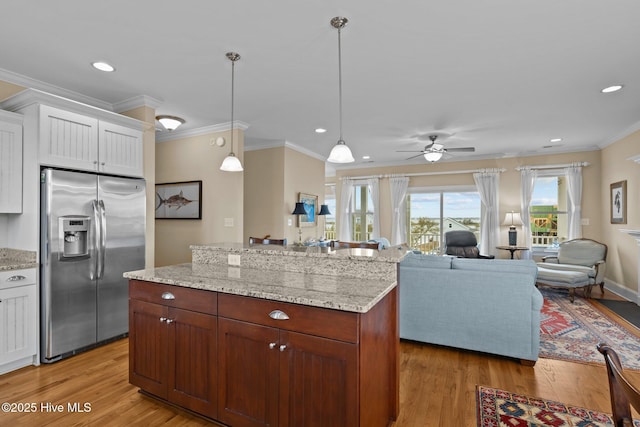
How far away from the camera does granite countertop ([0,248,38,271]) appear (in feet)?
8.63

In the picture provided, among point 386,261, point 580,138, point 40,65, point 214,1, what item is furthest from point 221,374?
point 580,138

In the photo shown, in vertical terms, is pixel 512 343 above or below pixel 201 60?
below

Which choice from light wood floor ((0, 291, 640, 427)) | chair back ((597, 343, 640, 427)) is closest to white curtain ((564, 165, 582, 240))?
light wood floor ((0, 291, 640, 427))

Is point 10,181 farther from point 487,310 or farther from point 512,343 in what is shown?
point 512,343

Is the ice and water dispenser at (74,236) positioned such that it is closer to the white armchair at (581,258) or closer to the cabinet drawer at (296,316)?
the cabinet drawer at (296,316)

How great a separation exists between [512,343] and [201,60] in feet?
12.5

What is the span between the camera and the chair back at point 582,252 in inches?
214

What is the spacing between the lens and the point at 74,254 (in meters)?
2.93

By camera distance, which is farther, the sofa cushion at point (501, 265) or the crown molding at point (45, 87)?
the crown molding at point (45, 87)

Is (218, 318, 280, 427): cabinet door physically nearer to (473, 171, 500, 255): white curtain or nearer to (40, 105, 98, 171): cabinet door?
(40, 105, 98, 171): cabinet door

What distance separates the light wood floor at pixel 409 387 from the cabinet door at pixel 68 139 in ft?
6.00

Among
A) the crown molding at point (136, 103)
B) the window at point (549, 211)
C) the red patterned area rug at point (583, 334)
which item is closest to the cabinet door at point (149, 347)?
the crown molding at point (136, 103)

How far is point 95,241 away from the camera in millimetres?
3059

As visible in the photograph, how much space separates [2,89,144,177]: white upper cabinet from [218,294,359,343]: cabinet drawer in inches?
90.9
